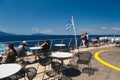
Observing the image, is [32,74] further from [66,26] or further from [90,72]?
[66,26]

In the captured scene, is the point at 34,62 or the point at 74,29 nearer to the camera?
the point at 34,62

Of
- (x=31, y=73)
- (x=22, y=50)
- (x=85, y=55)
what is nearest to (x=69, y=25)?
(x=85, y=55)

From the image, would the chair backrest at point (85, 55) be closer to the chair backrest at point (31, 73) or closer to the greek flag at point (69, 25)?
the chair backrest at point (31, 73)

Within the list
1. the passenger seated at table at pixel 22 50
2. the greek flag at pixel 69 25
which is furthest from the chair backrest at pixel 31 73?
the greek flag at pixel 69 25

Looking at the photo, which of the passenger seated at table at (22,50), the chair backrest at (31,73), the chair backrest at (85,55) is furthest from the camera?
the passenger seated at table at (22,50)

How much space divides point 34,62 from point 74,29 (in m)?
6.35

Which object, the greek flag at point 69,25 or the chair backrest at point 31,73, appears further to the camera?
the greek flag at point 69,25

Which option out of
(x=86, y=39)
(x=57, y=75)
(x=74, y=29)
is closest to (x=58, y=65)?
(x=57, y=75)

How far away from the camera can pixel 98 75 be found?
5672 mm

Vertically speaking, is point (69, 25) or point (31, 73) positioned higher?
point (69, 25)

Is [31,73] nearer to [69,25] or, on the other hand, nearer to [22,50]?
[22,50]

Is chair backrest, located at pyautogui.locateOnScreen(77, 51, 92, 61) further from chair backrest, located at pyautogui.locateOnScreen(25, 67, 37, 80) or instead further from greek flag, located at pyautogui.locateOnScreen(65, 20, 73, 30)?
greek flag, located at pyautogui.locateOnScreen(65, 20, 73, 30)

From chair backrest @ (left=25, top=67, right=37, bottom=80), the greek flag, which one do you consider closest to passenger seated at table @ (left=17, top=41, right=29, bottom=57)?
chair backrest @ (left=25, top=67, right=37, bottom=80)

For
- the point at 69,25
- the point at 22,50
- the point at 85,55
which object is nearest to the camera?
the point at 85,55
